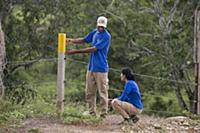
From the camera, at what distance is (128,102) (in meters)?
8.91

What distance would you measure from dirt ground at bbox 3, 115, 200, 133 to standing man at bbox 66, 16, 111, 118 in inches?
16.1

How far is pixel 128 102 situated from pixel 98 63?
0.79 meters

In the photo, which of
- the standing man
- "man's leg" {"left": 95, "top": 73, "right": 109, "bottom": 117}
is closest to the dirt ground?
"man's leg" {"left": 95, "top": 73, "right": 109, "bottom": 117}

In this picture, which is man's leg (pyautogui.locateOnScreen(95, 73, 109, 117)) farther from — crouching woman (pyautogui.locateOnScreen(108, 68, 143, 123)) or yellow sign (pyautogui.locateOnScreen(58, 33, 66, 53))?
yellow sign (pyautogui.locateOnScreen(58, 33, 66, 53))

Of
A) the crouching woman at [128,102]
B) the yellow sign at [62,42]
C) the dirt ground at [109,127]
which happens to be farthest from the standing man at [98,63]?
the dirt ground at [109,127]

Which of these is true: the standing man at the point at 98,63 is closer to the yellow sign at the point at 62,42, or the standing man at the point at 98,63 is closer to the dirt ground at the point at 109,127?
the yellow sign at the point at 62,42

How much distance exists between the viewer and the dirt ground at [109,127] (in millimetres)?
7828

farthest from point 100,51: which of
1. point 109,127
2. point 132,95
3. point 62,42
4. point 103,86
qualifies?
point 109,127

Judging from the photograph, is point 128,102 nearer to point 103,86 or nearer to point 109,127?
point 103,86

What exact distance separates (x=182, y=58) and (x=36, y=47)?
4.88 meters

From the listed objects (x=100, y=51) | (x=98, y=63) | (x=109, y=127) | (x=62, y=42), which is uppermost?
(x=62, y=42)

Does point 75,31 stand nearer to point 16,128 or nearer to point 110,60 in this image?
point 110,60

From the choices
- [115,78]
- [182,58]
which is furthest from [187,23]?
[115,78]

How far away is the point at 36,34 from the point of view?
15.6 m
